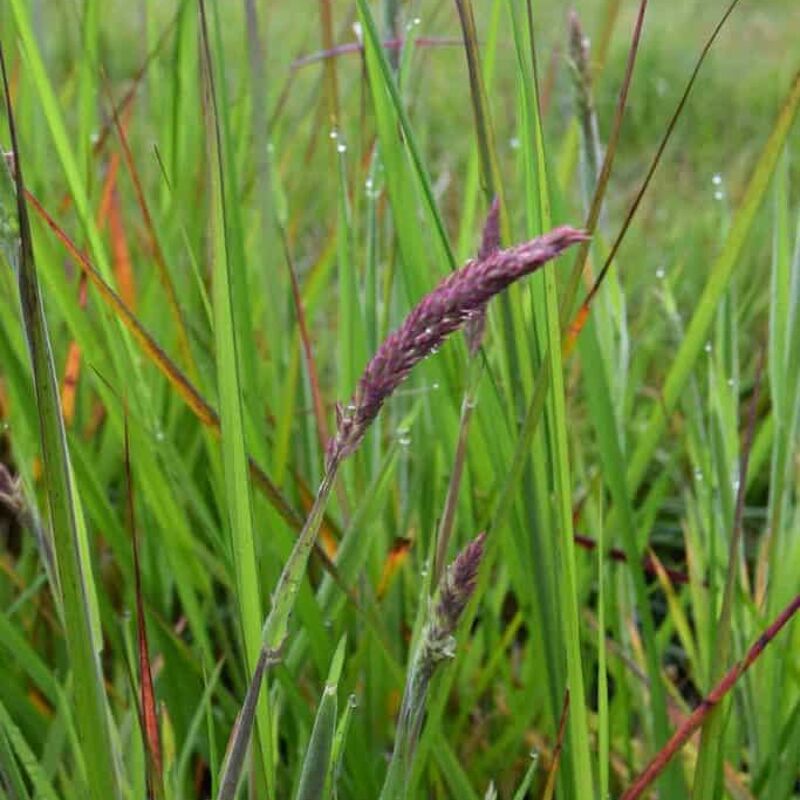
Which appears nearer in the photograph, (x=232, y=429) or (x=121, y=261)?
(x=232, y=429)

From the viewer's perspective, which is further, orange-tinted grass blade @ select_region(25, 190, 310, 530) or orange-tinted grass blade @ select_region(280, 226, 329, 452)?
orange-tinted grass blade @ select_region(280, 226, 329, 452)

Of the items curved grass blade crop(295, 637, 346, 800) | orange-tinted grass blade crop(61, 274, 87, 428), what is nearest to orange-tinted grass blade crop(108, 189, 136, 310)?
orange-tinted grass blade crop(61, 274, 87, 428)

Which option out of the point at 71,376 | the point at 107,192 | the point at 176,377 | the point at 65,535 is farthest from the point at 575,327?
the point at 107,192

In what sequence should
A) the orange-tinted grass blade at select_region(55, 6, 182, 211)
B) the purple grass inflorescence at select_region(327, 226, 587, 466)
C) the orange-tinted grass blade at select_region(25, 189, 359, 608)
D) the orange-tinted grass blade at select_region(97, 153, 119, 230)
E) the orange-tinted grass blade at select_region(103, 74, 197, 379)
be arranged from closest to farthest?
the purple grass inflorescence at select_region(327, 226, 587, 466) < the orange-tinted grass blade at select_region(25, 189, 359, 608) < the orange-tinted grass blade at select_region(103, 74, 197, 379) < the orange-tinted grass blade at select_region(55, 6, 182, 211) < the orange-tinted grass blade at select_region(97, 153, 119, 230)

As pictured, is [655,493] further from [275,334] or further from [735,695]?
[275,334]

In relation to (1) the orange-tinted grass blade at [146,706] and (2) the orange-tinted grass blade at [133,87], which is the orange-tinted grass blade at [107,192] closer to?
(2) the orange-tinted grass blade at [133,87]

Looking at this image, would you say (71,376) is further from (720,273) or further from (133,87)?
(720,273)

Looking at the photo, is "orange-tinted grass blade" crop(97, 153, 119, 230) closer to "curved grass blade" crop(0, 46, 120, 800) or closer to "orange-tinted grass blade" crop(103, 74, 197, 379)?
"orange-tinted grass blade" crop(103, 74, 197, 379)
